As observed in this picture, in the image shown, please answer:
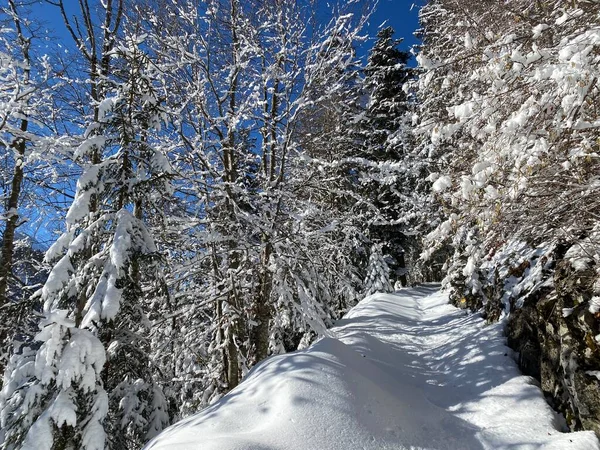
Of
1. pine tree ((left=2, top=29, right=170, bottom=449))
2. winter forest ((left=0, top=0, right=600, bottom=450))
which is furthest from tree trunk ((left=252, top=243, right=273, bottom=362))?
pine tree ((left=2, top=29, right=170, bottom=449))

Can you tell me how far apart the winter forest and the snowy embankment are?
42cm

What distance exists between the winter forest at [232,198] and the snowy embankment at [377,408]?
42cm

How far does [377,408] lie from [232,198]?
3.70 meters

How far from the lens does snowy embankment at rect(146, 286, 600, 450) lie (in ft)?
9.93

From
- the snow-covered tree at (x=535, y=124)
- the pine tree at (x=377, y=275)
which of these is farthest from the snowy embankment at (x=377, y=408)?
the pine tree at (x=377, y=275)

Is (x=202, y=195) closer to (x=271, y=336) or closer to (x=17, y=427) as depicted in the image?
(x=17, y=427)

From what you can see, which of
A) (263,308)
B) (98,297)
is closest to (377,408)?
(263,308)

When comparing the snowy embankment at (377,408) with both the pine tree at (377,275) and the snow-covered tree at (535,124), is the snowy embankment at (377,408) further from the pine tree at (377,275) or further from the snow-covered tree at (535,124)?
the pine tree at (377,275)

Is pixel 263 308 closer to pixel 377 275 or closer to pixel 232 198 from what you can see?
pixel 232 198

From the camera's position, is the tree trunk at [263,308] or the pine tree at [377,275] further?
the pine tree at [377,275]

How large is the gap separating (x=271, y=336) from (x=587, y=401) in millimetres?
7842

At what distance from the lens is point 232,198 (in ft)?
18.7

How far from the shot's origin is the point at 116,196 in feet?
15.6

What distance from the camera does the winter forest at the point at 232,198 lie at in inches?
140
